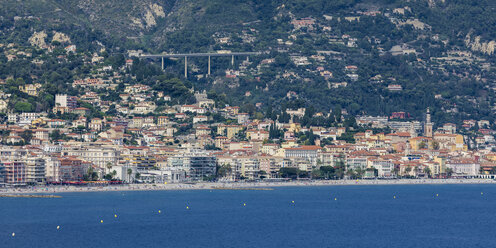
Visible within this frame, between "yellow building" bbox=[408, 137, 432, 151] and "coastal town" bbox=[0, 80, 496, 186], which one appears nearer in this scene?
"coastal town" bbox=[0, 80, 496, 186]

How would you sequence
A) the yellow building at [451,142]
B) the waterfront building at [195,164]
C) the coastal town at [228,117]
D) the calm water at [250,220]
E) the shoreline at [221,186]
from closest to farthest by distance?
the calm water at [250,220] → the shoreline at [221,186] → the waterfront building at [195,164] → the coastal town at [228,117] → the yellow building at [451,142]

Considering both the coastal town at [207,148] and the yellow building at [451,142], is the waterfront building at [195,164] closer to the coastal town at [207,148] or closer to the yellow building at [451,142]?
the coastal town at [207,148]

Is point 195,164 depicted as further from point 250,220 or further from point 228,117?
point 250,220

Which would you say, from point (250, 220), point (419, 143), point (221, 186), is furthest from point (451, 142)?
point (250, 220)

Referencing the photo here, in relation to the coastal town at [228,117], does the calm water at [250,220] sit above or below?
below

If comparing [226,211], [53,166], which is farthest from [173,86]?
[226,211]

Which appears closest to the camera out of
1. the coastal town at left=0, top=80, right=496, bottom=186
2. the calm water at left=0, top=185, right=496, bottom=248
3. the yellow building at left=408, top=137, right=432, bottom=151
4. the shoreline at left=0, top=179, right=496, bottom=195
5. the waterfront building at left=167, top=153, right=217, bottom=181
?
the calm water at left=0, top=185, right=496, bottom=248

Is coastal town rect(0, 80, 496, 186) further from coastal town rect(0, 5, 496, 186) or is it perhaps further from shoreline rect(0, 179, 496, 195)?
shoreline rect(0, 179, 496, 195)

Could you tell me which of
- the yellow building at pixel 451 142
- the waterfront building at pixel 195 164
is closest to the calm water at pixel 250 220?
the waterfront building at pixel 195 164

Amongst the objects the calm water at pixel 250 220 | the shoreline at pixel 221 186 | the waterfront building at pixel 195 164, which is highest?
the waterfront building at pixel 195 164

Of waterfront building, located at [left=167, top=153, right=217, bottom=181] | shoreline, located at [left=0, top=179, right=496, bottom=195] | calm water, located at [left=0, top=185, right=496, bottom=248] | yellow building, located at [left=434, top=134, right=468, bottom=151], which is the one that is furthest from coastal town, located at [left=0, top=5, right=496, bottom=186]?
calm water, located at [left=0, top=185, right=496, bottom=248]
